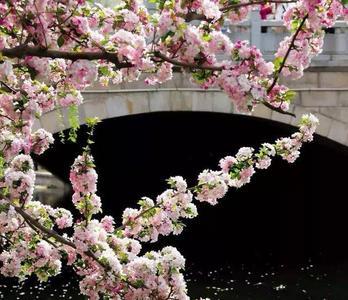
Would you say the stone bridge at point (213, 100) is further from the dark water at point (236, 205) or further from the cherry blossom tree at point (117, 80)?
the cherry blossom tree at point (117, 80)

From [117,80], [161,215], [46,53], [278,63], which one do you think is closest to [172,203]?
[161,215]

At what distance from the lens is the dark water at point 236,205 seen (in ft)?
38.3

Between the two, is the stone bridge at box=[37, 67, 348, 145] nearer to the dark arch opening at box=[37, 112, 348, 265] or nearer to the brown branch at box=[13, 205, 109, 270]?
the dark arch opening at box=[37, 112, 348, 265]

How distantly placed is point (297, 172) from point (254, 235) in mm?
2449

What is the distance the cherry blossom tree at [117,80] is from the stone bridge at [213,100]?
6.31 m

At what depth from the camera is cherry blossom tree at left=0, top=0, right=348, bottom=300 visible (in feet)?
12.1

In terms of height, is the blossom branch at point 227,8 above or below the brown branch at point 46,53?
above

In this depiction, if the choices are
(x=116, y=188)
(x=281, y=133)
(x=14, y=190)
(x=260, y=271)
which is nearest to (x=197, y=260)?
(x=260, y=271)

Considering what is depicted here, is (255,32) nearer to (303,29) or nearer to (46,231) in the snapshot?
(303,29)

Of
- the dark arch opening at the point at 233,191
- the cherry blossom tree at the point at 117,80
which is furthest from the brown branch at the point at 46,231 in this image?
the dark arch opening at the point at 233,191

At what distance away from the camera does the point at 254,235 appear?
16.6m

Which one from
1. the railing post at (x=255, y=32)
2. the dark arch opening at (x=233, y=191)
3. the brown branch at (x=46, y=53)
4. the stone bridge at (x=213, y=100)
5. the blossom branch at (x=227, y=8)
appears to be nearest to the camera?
the brown branch at (x=46, y=53)

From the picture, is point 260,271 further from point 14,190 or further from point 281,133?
point 14,190

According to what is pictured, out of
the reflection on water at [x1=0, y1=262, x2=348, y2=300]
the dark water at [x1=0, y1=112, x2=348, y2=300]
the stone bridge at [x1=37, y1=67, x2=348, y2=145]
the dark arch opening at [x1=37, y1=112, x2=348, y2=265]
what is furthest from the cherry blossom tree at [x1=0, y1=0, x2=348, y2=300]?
the dark arch opening at [x1=37, y1=112, x2=348, y2=265]
